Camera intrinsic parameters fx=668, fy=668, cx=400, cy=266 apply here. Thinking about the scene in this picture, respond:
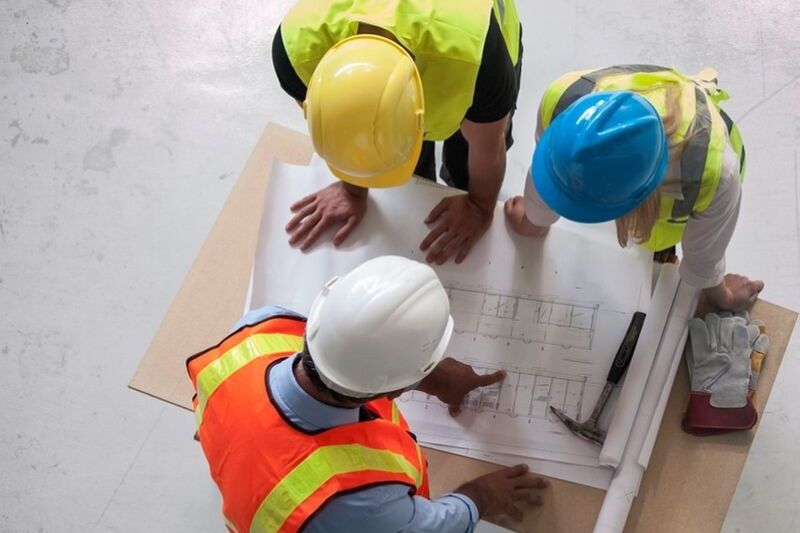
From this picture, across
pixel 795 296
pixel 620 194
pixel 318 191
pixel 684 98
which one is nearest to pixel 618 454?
pixel 620 194

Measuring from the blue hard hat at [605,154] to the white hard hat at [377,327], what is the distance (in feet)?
0.83

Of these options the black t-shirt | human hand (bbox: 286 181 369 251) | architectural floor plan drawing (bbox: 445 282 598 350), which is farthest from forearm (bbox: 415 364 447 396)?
the black t-shirt

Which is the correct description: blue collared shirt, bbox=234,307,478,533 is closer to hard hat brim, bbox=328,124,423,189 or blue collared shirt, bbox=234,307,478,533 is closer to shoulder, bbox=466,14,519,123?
hard hat brim, bbox=328,124,423,189

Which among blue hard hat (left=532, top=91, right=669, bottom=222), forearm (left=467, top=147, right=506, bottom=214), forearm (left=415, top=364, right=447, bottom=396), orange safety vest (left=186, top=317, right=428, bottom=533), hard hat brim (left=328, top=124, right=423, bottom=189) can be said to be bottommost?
forearm (left=415, top=364, right=447, bottom=396)

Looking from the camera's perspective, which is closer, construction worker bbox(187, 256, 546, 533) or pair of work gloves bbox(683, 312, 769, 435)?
construction worker bbox(187, 256, 546, 533)

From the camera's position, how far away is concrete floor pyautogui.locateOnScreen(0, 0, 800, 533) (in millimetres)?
1597

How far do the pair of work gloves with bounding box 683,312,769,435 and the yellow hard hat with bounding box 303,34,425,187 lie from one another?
61 centimetres

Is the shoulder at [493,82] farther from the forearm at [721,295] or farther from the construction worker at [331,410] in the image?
the forearm at [721,295]

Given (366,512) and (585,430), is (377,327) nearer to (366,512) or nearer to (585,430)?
(366,512)

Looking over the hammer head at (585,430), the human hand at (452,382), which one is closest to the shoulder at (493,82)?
the human hand at (452,382)

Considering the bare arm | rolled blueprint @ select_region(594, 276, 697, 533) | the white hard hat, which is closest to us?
the white hard hat

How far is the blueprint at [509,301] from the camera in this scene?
1.14 meters

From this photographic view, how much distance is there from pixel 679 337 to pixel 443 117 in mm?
548

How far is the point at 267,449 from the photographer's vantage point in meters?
0.84
